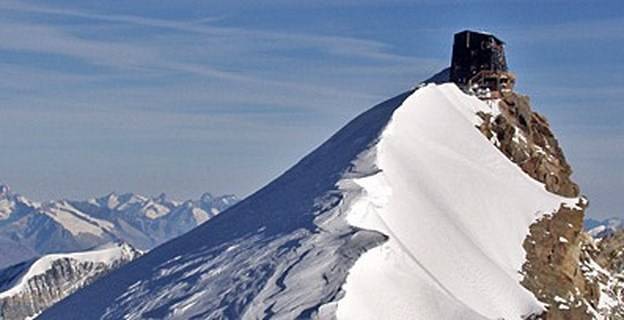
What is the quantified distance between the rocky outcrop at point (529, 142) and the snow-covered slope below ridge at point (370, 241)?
2065 mm

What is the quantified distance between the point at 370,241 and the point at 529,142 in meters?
32.0

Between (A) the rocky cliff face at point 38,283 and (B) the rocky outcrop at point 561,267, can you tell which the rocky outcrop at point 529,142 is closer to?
(B) the rocky outcrop at point 561,267

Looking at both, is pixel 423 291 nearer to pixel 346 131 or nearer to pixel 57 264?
pixel 346 131

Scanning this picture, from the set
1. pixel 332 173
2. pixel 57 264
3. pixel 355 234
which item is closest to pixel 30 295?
pixel 57 264

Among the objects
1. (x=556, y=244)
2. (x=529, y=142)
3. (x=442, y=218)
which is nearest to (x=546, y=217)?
(x=556, y=244)

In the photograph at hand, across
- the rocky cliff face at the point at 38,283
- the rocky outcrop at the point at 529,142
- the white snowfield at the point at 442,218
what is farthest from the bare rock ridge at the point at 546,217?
the rocky cliff face at the point at 38,283

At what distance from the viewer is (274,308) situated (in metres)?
36.6

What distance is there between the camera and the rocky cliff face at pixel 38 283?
16375 cm

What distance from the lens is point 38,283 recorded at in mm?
178250

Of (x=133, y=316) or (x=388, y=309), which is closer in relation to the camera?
(x=388, y=309)

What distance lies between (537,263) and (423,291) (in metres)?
15.3

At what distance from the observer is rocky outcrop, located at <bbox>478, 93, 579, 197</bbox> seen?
215 feet

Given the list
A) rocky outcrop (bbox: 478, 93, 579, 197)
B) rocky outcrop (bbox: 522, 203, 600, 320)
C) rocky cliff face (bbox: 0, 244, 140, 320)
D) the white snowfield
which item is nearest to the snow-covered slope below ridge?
the white snowfield

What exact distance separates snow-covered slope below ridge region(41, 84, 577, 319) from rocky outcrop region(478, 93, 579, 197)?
2.06 m
